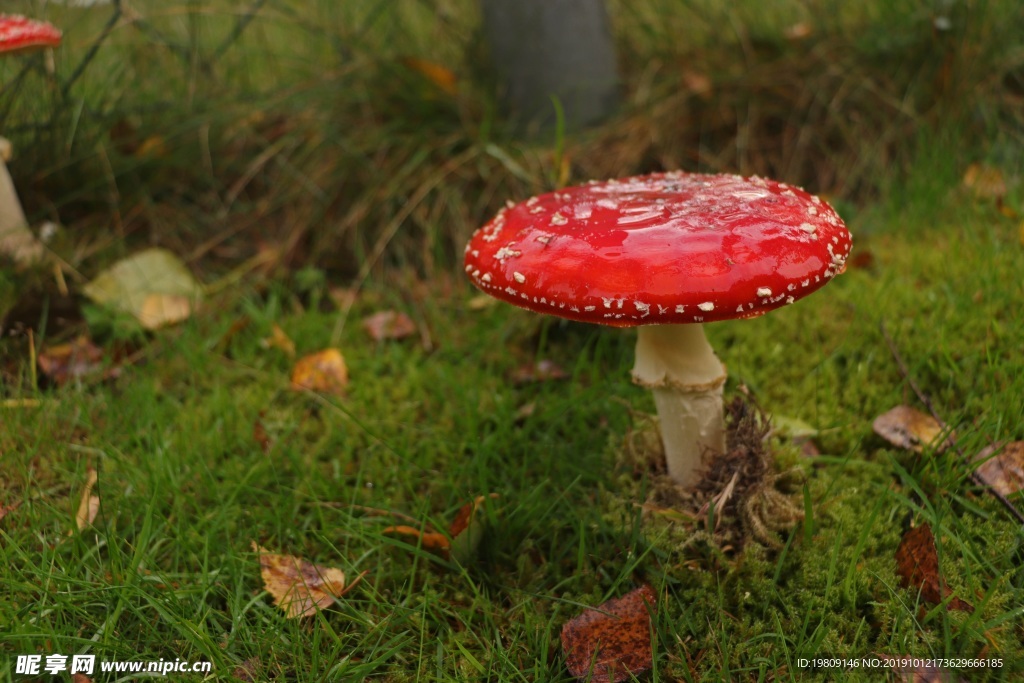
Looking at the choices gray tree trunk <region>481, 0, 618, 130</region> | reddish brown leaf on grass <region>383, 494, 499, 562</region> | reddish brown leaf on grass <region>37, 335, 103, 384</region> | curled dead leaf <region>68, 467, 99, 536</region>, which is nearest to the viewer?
reddish brown leaf on grass <region>383, 494, 499, 562</region>

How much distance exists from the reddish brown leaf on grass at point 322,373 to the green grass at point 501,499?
0.27 feet

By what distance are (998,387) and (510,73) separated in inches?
109

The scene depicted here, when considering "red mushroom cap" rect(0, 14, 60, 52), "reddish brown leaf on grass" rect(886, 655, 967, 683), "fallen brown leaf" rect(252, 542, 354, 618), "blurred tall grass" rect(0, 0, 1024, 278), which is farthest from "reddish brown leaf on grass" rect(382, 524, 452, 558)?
"red mushroom cap" rect(0, 14, 60, 52)

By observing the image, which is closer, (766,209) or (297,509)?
(766,209)

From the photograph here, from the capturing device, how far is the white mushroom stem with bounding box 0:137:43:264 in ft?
10.6

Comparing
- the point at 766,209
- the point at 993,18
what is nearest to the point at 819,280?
the point at 766,209

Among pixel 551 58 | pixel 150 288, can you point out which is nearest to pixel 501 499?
pixel 150 288

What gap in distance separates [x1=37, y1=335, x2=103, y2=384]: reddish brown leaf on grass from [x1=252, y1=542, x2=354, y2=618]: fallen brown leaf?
1.33 m

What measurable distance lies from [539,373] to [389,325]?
2.63 feet

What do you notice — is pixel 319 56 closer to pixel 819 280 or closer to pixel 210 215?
pixel 210 215

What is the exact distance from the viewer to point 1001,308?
2.67 m

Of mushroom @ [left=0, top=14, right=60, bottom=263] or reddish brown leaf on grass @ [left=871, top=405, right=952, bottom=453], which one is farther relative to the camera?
mushroom @ [left=0, top=14, right=60, bottom=263]

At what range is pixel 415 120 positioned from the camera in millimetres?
3943

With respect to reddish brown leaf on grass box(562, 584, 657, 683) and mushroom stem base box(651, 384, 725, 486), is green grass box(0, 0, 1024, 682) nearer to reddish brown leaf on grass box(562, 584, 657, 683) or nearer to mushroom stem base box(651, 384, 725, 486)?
reddish brown leaf on grass box(562, 584, 657, 683)
